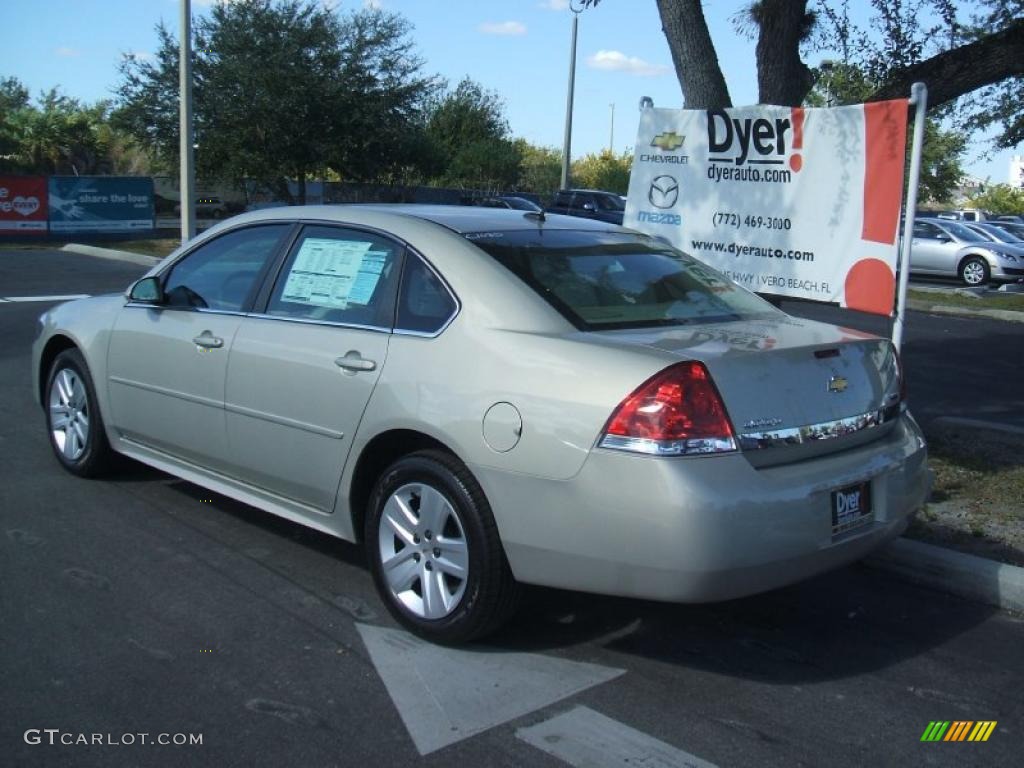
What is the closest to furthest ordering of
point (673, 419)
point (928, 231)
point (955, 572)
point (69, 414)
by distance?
point (673, 419) < point (955, 572) < point (69, 414) < point (928, 231)

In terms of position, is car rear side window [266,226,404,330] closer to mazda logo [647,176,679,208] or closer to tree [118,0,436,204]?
mazda logo [647,176,679,208]

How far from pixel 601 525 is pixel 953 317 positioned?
52.5 feet

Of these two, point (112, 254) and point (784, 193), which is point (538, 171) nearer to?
point (112, 254)

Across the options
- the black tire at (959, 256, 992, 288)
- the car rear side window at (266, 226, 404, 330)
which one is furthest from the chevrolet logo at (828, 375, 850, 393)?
the black tire at (959, 256, 992, 288)

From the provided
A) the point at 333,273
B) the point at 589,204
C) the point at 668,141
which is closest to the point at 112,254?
the point at 589,204

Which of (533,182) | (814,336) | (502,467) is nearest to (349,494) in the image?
(502,467)

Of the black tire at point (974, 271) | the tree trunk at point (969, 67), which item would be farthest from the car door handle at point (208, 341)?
the black tire at point (974, 271)

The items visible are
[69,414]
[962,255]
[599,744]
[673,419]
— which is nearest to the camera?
[599,744]

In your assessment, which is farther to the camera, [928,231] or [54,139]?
[54,139]

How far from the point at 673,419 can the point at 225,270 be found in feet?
9.07

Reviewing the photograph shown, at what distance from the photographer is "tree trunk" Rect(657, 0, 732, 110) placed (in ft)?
23.8

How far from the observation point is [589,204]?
99.1 ft

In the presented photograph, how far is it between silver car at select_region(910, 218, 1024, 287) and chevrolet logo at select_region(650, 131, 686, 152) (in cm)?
1764

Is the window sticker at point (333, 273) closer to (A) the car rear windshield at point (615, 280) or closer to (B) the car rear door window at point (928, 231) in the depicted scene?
(A) the car rear windshield at point (615, 280)
